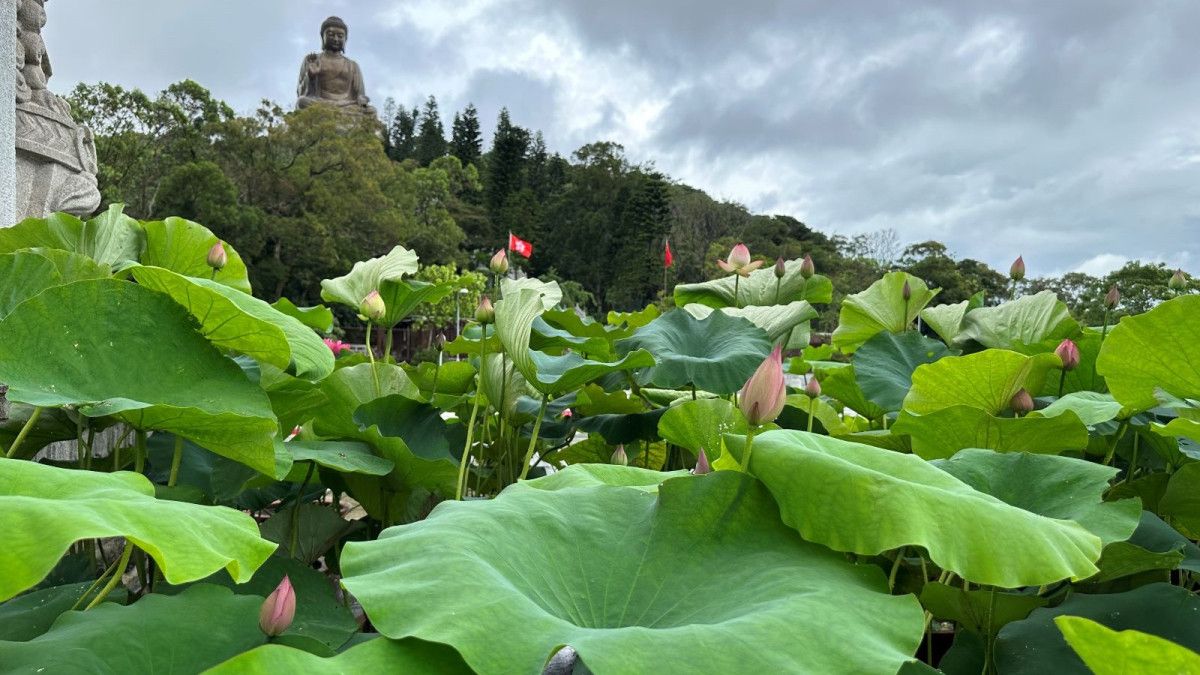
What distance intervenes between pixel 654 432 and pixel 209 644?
67 cm

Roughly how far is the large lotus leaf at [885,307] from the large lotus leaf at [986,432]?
585 mm

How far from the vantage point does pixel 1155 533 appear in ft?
2.12

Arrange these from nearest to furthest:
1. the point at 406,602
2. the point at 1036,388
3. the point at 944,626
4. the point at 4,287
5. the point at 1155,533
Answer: the point at 406,602
the point at 1155,533
the point at 4,287
the point at 1036,388
the point at 944,626

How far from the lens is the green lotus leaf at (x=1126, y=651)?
31 cm

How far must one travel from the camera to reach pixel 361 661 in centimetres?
38

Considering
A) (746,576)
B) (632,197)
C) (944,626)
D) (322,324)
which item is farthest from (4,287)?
(632,197)

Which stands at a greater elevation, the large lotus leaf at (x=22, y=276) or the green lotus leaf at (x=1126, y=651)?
the large lotus leaf at (x=22, y=276)

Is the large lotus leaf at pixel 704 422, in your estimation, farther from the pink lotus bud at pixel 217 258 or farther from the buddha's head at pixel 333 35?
the buddha's head at pixel 333 35

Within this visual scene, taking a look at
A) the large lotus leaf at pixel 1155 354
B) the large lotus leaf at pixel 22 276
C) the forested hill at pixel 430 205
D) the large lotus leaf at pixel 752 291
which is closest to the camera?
the large lotus leaf at pixel 1155 354

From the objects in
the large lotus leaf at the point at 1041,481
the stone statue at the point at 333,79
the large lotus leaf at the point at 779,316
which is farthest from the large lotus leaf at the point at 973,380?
the stone statue at the point at 333,79

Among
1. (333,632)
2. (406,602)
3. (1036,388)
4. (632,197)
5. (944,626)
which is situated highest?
(632,197)

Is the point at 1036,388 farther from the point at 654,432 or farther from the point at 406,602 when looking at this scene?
the point at 406,602

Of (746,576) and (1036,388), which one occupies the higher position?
(1036,388)

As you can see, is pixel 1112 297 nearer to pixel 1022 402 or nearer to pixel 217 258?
pixel 1022 402
